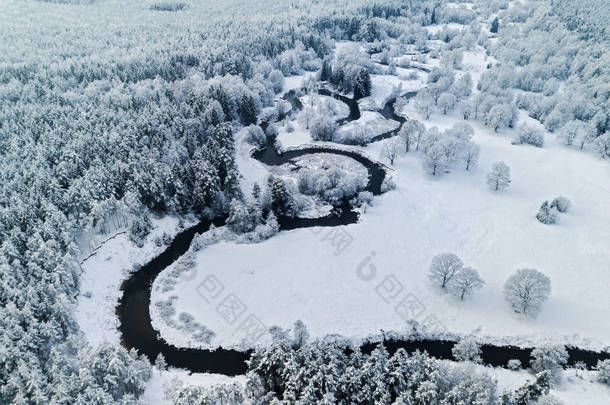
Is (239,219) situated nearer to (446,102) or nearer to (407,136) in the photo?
(407,136)

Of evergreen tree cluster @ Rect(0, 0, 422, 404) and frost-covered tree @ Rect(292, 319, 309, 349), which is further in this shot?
frost-covered tree @ Rect(292, 319, 309, 349)

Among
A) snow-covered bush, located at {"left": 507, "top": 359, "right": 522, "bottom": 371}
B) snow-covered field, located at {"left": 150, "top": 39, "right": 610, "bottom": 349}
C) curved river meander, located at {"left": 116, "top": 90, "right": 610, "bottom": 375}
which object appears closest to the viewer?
snow-covered bush, located at {"left": 507, "top": 359, "right": 522, "bottom": 371}

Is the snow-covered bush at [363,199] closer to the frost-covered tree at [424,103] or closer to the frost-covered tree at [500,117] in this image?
the frost-covered tree at [424,103]

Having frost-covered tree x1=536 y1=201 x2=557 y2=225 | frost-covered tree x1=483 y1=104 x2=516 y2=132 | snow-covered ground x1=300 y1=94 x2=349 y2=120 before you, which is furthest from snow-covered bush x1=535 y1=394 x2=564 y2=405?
snow-covered ground x1=300 y1=94 x2=349 y2=120

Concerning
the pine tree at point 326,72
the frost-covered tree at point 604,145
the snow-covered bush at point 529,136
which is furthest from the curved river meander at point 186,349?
the pine tree at point 326,72

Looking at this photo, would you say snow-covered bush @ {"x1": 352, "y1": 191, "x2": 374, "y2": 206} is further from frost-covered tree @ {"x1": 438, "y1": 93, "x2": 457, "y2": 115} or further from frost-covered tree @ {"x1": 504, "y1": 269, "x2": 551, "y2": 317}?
frost-covered tree @ {"x1": 438, "y1": 93, "x2": 457, "y2": 115}

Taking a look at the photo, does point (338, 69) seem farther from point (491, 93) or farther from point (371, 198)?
point (371, 198)

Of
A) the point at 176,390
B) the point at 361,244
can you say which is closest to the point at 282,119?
the point at 361,244
